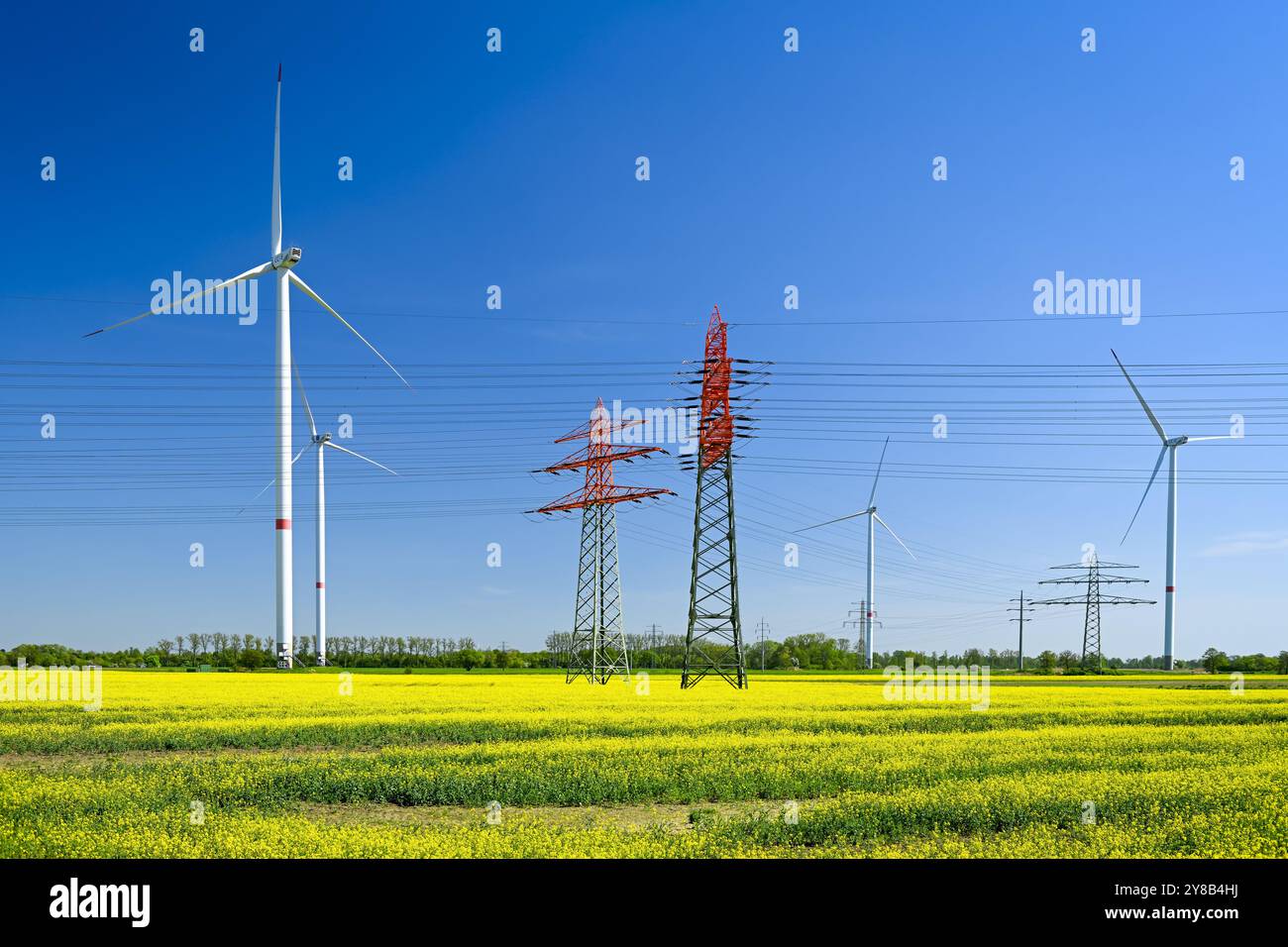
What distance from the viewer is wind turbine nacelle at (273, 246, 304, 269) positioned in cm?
6228

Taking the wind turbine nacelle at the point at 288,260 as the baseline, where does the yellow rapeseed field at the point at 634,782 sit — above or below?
below

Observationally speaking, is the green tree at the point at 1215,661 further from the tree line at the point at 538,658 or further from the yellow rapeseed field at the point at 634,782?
the yellow rapeseed field at the point at 634,782

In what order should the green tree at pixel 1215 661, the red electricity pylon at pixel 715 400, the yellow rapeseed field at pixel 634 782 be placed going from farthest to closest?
the green tree at pixel 1215 661, the red electricity pylon at pixel 715 400, the yellow rapeseed field at pixel 634 782

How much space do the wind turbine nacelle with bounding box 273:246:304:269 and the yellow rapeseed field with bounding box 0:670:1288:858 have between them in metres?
33.4

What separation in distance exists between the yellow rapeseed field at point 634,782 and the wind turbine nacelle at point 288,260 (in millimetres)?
33394

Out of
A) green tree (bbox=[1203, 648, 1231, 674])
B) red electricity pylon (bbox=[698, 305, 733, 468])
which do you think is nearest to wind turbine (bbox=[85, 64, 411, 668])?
red electricity pylon (bbox=[698, 305, 733, 468])

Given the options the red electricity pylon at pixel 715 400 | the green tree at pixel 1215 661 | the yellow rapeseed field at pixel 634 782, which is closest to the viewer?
the yellow rapeseed field at pixel 634 782

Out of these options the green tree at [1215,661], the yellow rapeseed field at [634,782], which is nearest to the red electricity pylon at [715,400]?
the yellow rapeseed field at [634,782]

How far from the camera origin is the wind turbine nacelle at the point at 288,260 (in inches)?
2452

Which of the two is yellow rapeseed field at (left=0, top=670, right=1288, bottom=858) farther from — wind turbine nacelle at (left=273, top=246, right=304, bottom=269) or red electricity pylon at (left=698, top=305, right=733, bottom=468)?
wind turbine nacelle at (left=273, top=246, right=304, bottom=269)

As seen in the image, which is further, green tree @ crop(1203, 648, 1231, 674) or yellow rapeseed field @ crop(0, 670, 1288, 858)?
green tree @ crop(1203, 648, 1231, 674)

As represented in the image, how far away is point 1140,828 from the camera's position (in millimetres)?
15656
